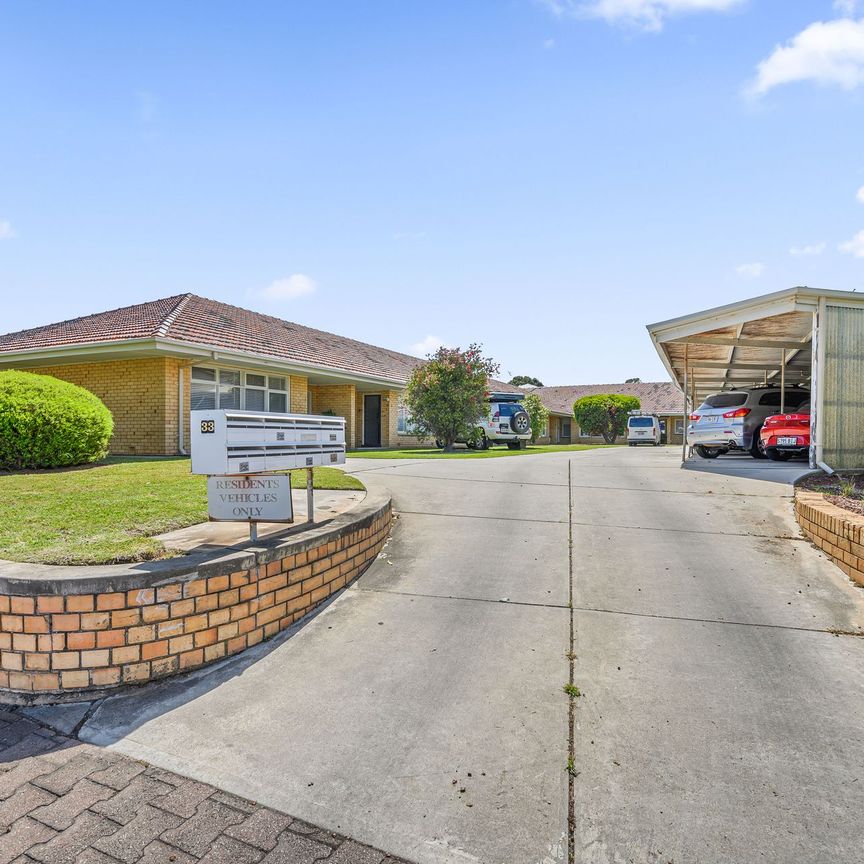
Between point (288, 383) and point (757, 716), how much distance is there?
16505 millimetres

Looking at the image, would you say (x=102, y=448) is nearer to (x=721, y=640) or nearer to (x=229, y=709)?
(x=229, y=709)

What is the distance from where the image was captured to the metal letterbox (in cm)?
380

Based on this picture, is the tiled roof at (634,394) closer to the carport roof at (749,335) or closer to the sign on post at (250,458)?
the carport roof at (749,335)

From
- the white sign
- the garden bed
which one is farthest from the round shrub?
the garden bed

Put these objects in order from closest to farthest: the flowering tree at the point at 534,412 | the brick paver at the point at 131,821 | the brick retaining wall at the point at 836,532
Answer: the brick paver at the point at 131,821
the brick retaining wall at the point at 836,532
the flowering tree at the point at 534,412

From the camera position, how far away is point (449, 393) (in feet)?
62.4

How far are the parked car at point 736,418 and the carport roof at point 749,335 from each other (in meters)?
1.13

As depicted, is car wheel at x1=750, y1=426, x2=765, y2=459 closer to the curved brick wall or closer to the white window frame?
the curved brick wall

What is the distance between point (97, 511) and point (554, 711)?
4467mm

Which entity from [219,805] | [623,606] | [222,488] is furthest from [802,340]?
[219,805]

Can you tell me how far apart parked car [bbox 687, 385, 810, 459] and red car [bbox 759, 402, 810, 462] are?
923 mm

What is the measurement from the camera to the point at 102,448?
33.4 feet

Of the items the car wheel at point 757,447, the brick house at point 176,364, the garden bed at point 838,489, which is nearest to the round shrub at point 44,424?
the brick house at point 176,364

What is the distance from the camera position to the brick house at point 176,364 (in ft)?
45.9
